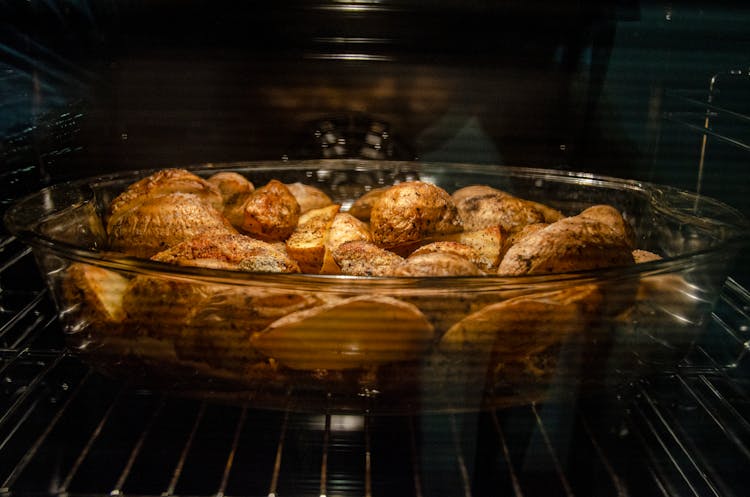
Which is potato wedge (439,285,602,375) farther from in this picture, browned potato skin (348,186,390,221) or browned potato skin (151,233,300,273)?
browned potato skin (348,186,390,221)

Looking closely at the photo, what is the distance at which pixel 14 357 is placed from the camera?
27.3 inches

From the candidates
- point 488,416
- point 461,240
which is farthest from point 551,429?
point 461,240

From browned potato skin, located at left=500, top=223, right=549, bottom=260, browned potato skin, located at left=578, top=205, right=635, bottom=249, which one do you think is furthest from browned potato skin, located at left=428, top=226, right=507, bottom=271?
browned potato skin, located at left=578, top=205, right=635, bottom=249

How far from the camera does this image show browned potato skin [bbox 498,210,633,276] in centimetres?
55

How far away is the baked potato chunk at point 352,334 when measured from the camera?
50cm

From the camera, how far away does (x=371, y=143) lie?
103cm

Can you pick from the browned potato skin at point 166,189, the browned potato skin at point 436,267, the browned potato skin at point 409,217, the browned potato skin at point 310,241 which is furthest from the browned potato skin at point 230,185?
the browned potato skin at point 436,267

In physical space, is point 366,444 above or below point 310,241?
below

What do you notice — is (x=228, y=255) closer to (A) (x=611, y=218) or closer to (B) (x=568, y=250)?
(B) (x=568, y=250)

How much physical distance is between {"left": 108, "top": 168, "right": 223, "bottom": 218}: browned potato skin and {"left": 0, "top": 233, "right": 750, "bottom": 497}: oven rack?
202mm

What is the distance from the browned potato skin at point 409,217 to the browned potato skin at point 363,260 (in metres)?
0.07

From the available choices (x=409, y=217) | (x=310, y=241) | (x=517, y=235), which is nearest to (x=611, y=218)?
(x=517, y=235)

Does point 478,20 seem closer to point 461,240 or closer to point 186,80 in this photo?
point 461,240

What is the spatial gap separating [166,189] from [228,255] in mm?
236
